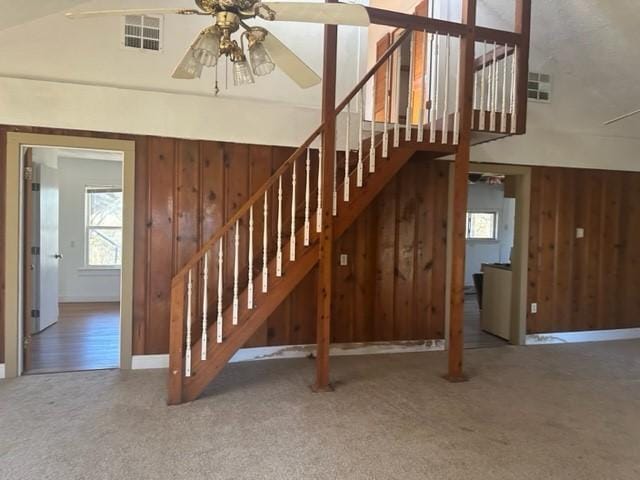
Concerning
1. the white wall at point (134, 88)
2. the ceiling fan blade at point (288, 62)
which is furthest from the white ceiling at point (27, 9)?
the ceiling fan blade at point (288, 62)

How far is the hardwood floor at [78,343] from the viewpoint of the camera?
14.0ft

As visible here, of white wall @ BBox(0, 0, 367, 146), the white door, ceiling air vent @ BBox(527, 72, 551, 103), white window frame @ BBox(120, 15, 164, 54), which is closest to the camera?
white wall @ BBox(0, 0, 367, 146)

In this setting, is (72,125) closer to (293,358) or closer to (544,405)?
(293,358)

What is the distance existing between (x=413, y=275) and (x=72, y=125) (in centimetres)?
370

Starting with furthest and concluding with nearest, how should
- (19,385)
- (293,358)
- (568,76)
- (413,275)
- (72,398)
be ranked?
(568,76) < (413,275) < (293,358) < (19,385) < (72,398)

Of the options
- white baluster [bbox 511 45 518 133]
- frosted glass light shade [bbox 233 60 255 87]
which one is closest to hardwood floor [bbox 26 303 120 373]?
frosted glass light shade [bbox 233 60 255 87]

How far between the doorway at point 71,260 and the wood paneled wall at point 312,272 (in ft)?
1.86

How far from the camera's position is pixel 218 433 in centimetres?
294

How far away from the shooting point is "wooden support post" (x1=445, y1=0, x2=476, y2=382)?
152 inches

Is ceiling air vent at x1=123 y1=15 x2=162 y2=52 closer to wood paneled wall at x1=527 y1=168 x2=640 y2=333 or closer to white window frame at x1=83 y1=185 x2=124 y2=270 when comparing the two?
white window frame at x1=83 y1=185 x2=124 y2=270

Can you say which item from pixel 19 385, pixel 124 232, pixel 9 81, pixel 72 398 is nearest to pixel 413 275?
pixel 124 232

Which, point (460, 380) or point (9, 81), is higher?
point (9, 81)

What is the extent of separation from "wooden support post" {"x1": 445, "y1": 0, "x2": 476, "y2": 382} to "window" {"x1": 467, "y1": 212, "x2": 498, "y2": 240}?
6067 mm

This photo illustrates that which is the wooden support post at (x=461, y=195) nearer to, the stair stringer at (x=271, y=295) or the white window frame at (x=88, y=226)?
the stair stringer at (x=271, y=295)
